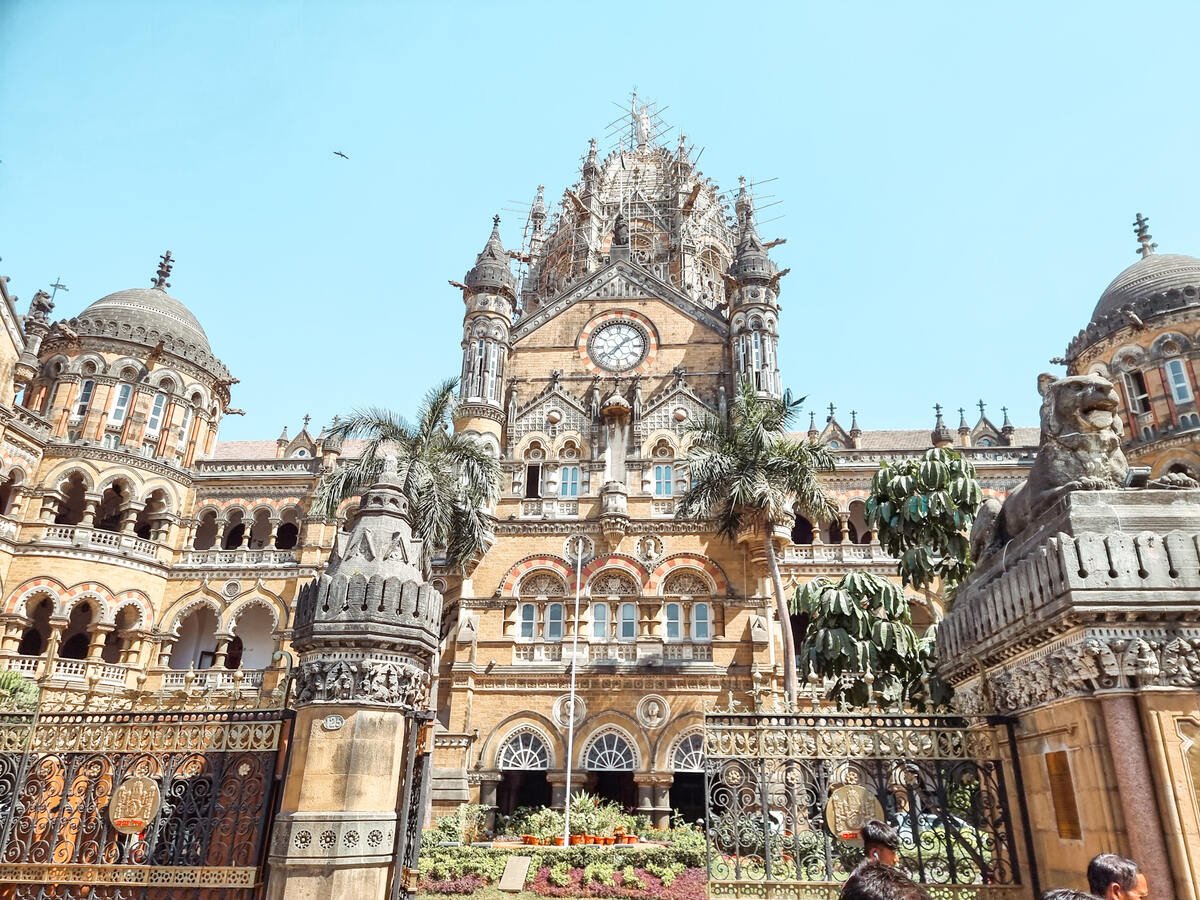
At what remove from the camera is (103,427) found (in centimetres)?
3238

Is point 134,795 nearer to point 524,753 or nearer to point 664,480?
point 524,753

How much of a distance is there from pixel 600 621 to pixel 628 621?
101 cm

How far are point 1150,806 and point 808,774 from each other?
108 inches

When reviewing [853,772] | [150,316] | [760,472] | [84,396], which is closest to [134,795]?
[853,772]

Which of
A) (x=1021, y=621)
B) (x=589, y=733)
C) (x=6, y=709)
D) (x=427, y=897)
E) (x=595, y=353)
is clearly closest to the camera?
(x=1021, y=621)

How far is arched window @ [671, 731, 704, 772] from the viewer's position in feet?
86.0

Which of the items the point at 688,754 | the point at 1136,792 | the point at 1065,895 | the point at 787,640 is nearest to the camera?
the point at 1065,895

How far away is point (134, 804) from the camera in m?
8.37

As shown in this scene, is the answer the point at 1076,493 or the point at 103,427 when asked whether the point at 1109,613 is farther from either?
the point at 103,427

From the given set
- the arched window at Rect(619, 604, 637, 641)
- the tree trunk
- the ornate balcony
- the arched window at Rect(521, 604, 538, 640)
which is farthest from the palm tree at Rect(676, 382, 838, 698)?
the ornate balcony

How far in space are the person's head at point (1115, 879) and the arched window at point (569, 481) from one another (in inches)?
1075

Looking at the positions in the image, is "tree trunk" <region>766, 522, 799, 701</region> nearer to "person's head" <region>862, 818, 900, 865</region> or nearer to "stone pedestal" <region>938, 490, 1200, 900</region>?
"stone pedestal" <region>938, 490, 1200, 900</region>

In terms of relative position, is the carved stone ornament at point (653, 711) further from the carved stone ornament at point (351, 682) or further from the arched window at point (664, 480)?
the carved stone ornament at point (351, 682)

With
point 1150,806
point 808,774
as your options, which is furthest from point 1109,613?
point 808,774
